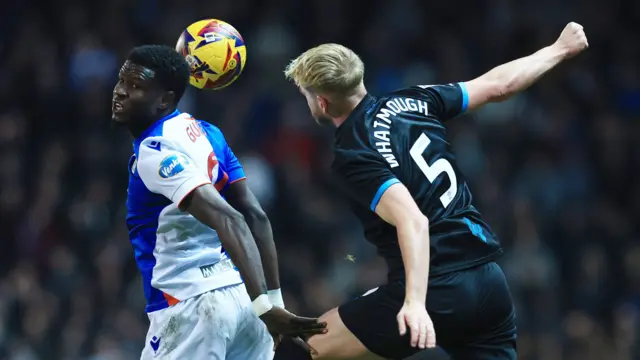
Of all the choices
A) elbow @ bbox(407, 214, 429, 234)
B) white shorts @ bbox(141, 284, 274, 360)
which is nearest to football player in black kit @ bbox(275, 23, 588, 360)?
elbow @ bbox(407, 214, 429, 234)

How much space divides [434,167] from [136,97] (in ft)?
4.62

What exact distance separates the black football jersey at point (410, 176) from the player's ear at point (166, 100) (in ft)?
2.60

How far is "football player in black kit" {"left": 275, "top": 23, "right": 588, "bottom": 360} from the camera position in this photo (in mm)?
4762

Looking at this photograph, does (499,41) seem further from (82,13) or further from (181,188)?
(181,188)

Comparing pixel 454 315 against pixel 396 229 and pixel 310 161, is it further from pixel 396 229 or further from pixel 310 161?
pixel 310 161

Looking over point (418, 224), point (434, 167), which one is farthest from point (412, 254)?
point (434, 167)

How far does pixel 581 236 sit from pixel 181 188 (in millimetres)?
7721

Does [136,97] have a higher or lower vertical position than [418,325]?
higher

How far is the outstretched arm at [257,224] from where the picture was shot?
16.1 feet

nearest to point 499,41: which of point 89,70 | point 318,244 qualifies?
point 318,244

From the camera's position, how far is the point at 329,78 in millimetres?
4840

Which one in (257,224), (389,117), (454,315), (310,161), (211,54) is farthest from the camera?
(310,161)

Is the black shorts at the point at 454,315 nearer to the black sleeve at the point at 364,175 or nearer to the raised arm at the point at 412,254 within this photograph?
the raised arm at the point at 412,254

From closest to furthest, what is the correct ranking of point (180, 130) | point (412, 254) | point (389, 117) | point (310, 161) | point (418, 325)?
point (418, 325) < point (412, 254) < point (180, 130) < point (389, 117) < point (310, 161)
